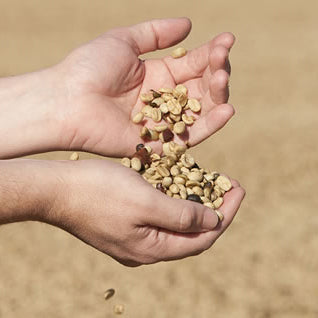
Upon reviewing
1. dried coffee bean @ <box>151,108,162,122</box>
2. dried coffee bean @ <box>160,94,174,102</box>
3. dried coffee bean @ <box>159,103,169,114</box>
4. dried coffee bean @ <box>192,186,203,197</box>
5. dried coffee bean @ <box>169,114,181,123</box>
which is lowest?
dried coffee bean @ <box>192,186,203,197</box>

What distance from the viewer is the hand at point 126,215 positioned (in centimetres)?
233

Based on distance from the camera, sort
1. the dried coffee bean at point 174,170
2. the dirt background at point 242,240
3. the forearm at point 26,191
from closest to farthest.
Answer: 1. the forearm at point 26,191
2. the dried coffee bean at point 174,170
3. the dirt background at point 242,240

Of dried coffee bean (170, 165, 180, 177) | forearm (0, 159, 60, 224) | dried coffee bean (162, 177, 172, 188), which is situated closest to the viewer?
forearm (0, 159, 60, 224)

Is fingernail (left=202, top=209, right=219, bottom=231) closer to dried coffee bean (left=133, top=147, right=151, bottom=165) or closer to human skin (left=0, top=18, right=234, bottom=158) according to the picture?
dried coffee bean (left=133, top=147, right=151, bottom=165)

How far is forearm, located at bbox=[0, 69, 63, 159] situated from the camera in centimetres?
300

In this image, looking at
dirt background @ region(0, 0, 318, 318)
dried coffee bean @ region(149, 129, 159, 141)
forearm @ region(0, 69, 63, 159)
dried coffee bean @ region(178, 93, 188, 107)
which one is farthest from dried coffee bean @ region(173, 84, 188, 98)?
dirt background @ region(0, 0, 318, 318)

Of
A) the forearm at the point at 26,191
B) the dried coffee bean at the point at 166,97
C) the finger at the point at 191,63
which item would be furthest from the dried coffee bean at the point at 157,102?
the forearm at the point at 26,191

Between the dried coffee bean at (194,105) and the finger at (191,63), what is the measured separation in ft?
0.62

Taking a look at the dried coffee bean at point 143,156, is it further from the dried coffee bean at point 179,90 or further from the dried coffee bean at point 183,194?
the dried coffee bean at point 179,90

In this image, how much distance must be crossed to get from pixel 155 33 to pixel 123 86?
0.39 metres

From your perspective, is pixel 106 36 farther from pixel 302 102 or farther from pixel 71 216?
pixel 302 102

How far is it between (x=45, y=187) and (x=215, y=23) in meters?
7.87

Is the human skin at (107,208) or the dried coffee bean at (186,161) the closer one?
the human skin at (107,208)

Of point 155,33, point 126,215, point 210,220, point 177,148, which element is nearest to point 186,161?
point 177,148
